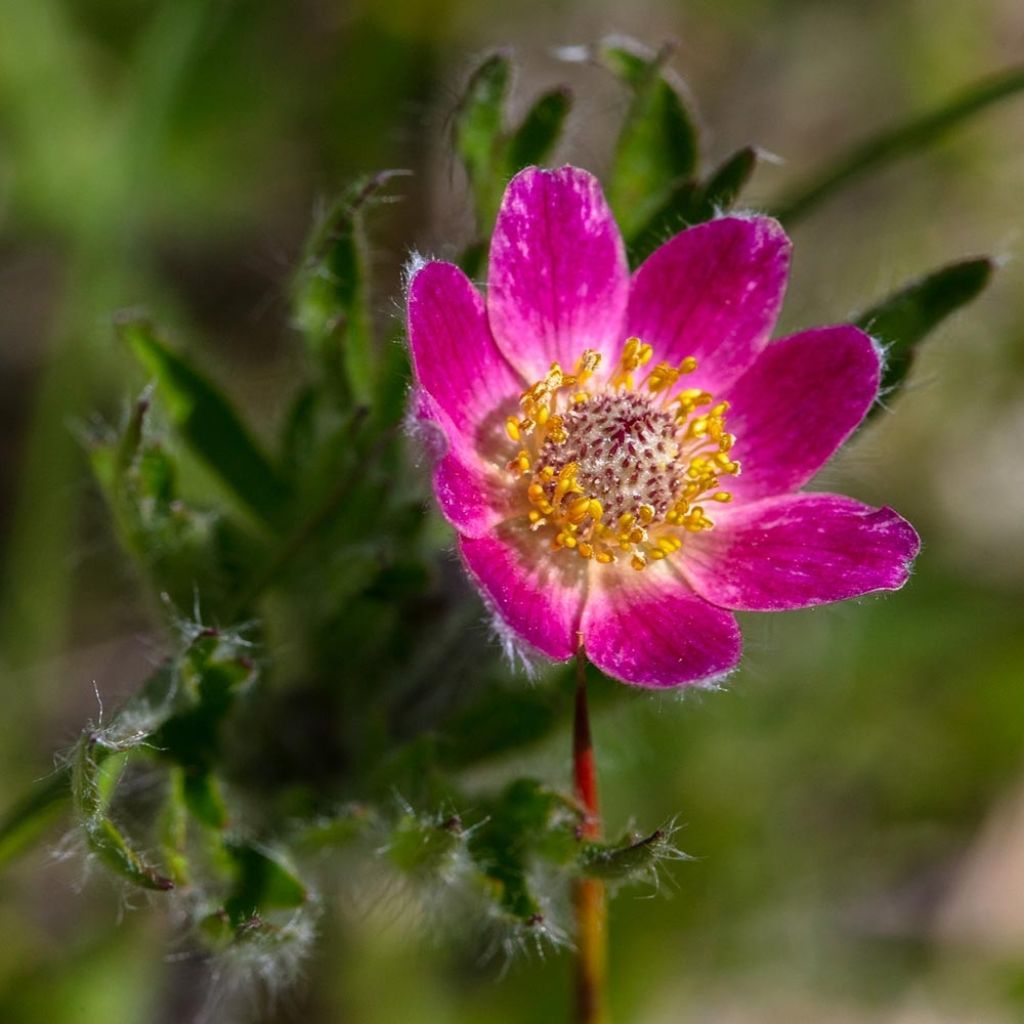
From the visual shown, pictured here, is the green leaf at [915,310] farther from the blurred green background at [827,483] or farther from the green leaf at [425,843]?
the green leaf at [425,843]

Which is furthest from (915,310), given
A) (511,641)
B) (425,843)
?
(425,843)

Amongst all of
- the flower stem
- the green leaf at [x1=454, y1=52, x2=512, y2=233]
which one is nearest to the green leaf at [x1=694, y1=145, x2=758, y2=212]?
the green leaf at [x1=454, y1=52, x2=512, y2=233]

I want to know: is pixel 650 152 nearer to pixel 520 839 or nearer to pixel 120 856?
pixel 520 839

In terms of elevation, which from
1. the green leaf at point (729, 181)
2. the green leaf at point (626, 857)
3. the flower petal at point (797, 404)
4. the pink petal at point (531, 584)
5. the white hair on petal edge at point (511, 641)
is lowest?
the green leaf at point (626, 857)

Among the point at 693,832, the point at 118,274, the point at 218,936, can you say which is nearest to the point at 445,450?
the point at 218,936

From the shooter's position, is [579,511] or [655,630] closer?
[655,630]

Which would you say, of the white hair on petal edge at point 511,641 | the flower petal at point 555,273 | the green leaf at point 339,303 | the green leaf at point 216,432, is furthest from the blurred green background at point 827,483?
the white hair on petal edge at point 511,641

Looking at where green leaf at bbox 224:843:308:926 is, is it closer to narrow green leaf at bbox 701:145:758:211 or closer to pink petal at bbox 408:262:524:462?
pink petal at bbox 408:262:524:462

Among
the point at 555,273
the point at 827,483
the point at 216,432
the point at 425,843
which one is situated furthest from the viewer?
the point at 827,483

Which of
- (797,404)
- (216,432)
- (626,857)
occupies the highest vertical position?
(797,404)
